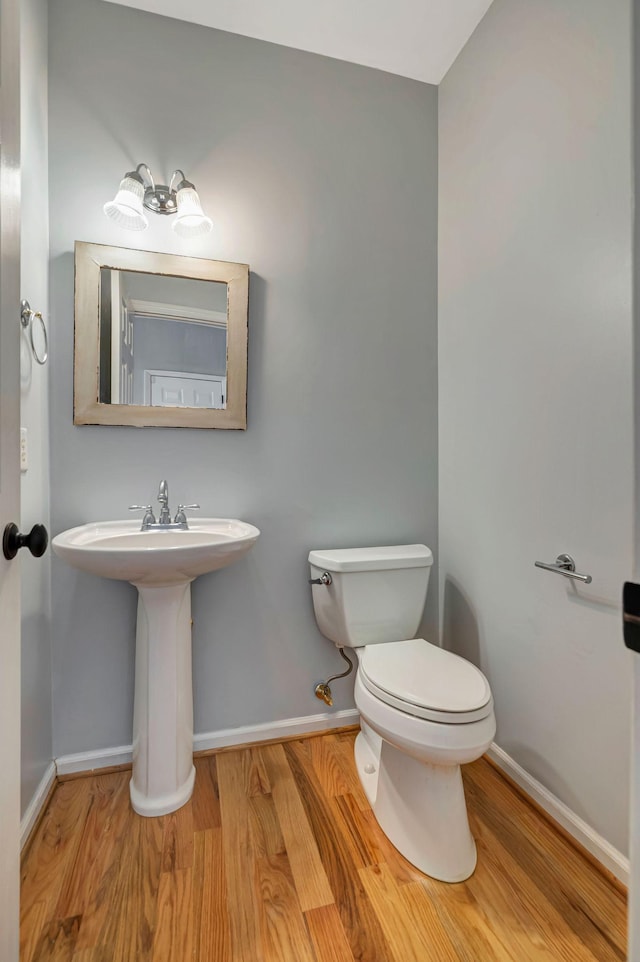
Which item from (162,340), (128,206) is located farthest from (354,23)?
(162,340)

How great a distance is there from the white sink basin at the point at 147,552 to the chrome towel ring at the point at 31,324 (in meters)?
0.53

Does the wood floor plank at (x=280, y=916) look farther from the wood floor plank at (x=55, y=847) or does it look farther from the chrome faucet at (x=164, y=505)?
the chrome faucet at (x=164, y=505)

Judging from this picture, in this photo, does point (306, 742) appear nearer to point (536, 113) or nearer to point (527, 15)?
point (536, 113)

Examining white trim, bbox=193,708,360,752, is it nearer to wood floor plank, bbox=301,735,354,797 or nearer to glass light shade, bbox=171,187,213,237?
wood floor plank, bbox=301,735,354,797

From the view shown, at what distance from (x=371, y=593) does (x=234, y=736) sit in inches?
29.6

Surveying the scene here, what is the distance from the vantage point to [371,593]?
5.03 ft

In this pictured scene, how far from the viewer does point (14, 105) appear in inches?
28.2

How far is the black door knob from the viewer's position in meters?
0.66

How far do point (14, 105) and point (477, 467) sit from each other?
152cm

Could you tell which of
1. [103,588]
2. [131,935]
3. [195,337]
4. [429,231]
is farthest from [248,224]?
[131,935]

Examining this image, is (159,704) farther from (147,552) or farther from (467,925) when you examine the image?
(467,925)

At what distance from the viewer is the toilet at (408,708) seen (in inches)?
43.1

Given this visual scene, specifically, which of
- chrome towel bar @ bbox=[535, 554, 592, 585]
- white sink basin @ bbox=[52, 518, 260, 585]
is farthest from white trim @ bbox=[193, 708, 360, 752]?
chrome towel bar @ bbox=[535, 554, 592, 585]

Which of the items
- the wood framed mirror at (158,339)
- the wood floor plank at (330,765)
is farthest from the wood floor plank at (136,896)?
the wood framed mirror at (158,339)
